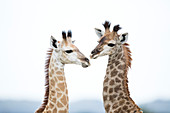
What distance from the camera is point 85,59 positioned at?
3379mm

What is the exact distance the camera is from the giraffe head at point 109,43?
340cm

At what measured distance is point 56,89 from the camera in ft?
11.0

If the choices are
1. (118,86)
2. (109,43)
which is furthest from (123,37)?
(118,86)

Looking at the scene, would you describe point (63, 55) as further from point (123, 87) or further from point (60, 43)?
point (123, 87)

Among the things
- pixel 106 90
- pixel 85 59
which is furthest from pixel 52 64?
pixel 106 90

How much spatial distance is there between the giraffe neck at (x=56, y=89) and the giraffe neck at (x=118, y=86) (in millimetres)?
518

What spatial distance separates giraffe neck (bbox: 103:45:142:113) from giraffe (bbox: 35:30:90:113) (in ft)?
1.12

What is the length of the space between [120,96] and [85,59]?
64cm

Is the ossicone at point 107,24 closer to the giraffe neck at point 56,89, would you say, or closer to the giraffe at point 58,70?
the giraffe at point 58,70

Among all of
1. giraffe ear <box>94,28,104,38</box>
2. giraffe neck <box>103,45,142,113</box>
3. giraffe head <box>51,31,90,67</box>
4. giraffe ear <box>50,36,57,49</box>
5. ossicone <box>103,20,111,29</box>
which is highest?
ossicone <box>103,20,111,29</box>

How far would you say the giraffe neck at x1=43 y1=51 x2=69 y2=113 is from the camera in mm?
3251

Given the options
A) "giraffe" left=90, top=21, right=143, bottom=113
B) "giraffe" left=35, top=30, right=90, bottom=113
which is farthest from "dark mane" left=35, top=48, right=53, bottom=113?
"giraffe" left=90, top=21, right=143, bottom=113

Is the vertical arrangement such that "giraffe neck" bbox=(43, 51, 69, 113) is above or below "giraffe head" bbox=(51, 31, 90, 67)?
below

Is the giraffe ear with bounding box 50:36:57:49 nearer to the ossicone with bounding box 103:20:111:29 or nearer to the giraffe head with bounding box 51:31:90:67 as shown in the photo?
the giraffe head with bounding box 51:31:90:67
